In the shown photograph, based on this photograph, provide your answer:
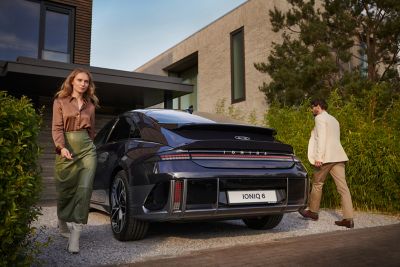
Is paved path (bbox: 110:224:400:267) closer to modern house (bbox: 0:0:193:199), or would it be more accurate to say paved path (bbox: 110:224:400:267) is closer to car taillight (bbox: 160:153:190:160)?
car taillight (bbox: 160:153:190:160)

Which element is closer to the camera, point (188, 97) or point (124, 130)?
point (124, 130)

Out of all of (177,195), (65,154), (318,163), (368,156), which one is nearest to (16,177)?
(65,154)

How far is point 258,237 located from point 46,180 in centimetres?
745

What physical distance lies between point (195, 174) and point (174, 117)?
100cm

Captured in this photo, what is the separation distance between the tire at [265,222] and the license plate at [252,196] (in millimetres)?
882

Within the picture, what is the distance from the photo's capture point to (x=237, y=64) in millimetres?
18547

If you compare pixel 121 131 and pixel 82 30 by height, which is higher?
pixel 82 30

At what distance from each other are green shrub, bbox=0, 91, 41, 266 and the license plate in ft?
6.00

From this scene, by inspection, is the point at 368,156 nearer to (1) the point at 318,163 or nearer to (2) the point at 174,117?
(1) the point at 318,163

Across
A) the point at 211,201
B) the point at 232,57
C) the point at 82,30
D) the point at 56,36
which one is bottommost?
the point at 211,201

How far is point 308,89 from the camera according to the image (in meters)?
11.9

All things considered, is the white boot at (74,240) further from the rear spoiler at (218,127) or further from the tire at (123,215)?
the rear spoiler at (218,127)

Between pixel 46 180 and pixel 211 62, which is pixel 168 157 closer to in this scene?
pixel 46 180

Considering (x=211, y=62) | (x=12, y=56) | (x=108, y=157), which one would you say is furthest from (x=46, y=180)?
(x=211, y=62)
